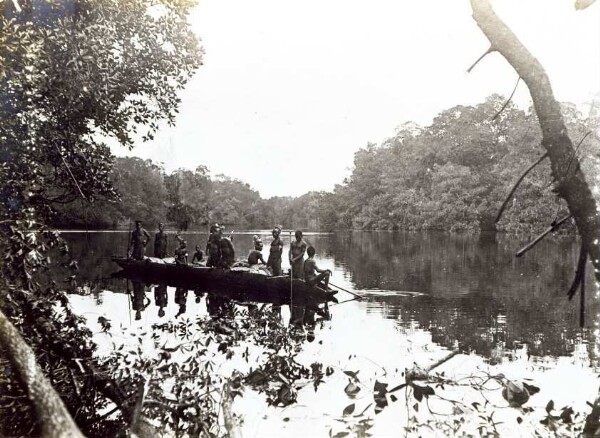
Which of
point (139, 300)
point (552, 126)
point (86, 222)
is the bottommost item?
point (139, 300)

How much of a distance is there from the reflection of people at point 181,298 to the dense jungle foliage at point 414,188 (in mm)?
1954

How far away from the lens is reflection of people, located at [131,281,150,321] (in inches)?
408

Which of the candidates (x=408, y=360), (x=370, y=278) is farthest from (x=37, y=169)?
(x=370, y=278)

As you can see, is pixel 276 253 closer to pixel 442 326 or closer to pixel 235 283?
pixel 235 283

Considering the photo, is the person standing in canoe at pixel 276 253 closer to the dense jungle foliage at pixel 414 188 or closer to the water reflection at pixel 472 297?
the water reflection at pixel 472 297

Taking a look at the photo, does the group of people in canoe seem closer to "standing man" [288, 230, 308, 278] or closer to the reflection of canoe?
"standing man" [288, 230, 308, 278]

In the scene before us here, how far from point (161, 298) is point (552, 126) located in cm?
1139

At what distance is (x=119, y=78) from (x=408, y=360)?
531 centimetres

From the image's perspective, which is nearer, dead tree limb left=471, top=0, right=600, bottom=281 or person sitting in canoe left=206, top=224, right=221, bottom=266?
dead tree limb left=471, top=0, right=600, bottom=281

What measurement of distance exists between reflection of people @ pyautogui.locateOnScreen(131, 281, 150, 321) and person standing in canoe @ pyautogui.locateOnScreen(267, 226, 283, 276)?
317 cm

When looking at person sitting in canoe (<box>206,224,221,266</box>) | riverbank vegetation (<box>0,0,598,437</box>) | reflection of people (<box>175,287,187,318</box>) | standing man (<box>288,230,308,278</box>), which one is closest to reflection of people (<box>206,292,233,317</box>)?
riverbank vegetation (<box>0,0,598,437</box>)

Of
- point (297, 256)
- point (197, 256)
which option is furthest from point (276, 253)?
point (197, 256)

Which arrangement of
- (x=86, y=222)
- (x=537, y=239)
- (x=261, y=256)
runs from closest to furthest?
1. (x=537, y=239)
2. (x=86, y=222)
3. (x=261, y=256)

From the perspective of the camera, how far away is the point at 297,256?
11250 millimetres
